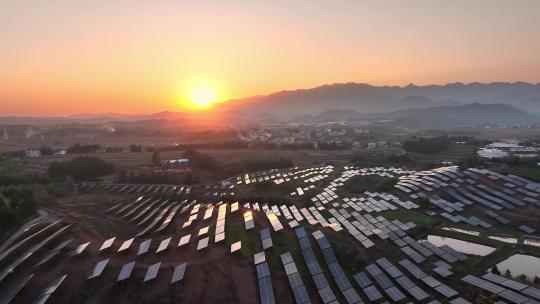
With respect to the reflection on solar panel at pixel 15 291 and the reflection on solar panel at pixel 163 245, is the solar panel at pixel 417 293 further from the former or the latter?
the reflection on solar panel at pixel 15 291

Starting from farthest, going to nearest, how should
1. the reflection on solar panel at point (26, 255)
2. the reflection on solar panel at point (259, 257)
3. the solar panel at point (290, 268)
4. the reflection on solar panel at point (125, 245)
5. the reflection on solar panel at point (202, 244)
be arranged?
the reflection on solar panel at point (125, 245)
the reflection on solar panel at point (202, 244)
the reflection on solar panel at point (26, 255)
the reflection on solar panel at point (259, 257)
the solar panel at point (290, 268)

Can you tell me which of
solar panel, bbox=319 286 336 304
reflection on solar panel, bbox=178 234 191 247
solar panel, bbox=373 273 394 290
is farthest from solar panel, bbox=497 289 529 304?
reflection on solar panel, bbox=178 234 191 247

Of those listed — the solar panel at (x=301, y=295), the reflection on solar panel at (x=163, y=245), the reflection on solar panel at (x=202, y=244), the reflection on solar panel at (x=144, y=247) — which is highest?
the reflection on solar panel at (x=202, y=244)

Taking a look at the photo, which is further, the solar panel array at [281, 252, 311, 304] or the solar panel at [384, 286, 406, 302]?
the solar panel at [384, 286, 406, 302]

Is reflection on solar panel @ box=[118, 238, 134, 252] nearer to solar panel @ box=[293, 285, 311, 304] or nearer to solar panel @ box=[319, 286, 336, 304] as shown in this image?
solar panel @ box=[293, 285, 311, 304]

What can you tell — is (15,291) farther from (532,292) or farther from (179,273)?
(532,292)

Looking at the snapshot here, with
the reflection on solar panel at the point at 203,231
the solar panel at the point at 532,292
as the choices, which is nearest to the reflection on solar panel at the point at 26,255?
the reflection on solar panel at the point at 203,231
